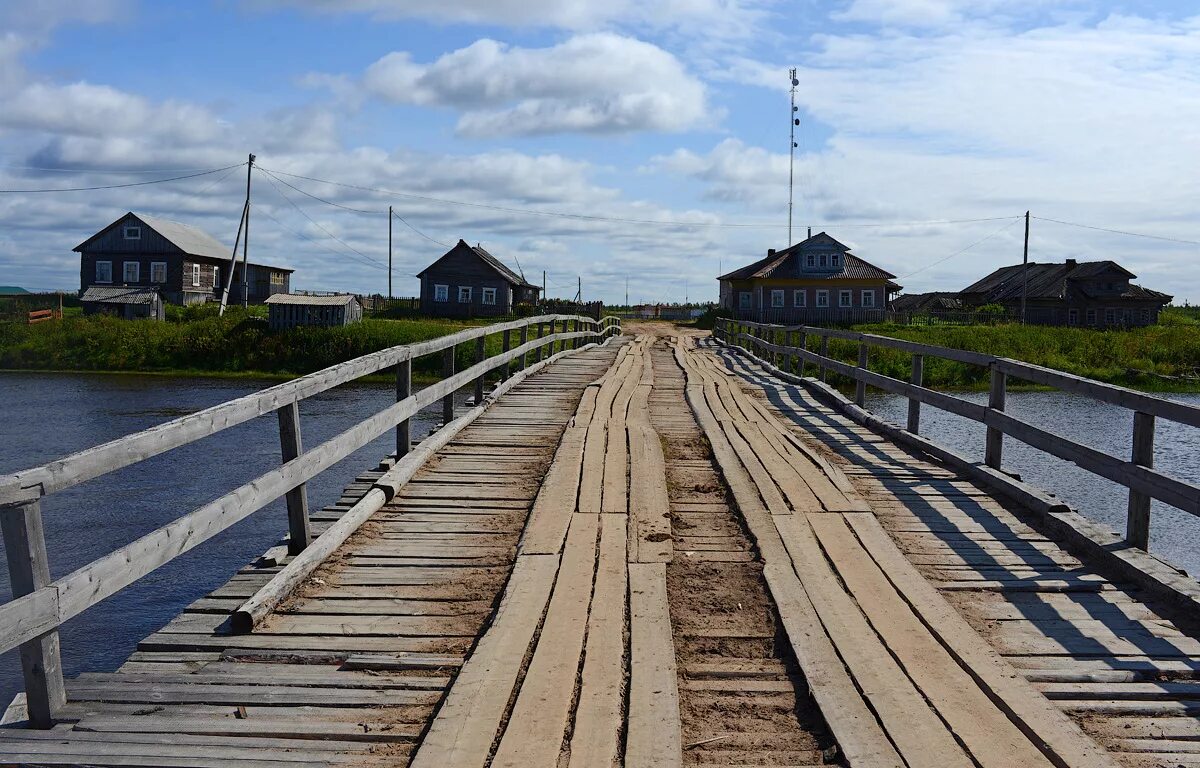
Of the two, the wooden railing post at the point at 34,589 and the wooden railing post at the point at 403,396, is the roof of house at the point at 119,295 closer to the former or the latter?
the wooden railing post at the point at 403,396

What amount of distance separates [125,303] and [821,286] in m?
39.3

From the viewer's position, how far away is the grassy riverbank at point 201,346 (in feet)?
129

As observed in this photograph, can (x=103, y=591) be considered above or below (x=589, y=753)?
above

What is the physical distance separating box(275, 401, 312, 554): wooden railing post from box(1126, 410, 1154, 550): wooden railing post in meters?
4.62

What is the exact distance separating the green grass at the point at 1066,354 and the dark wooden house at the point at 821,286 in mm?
10436

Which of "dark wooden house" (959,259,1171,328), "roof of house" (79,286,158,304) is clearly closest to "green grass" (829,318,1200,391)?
"dark wooden house" (959,259,1171,328)

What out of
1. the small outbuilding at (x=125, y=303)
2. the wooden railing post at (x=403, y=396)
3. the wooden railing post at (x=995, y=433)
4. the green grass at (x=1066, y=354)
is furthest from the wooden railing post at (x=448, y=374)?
the small outbuilding at (x=125, y=303)

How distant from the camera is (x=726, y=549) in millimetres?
5844

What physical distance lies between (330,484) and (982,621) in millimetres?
11075

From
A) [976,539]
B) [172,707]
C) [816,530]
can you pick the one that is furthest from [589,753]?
[976,539]

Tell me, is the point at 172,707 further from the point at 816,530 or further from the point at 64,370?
the point at 64,370

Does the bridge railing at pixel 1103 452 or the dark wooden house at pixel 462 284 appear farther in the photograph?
the dark wooden house at pixel 462 284

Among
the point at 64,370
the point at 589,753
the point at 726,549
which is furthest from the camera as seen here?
the point at 64,370

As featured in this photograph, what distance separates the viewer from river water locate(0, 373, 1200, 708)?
29.3 feet
